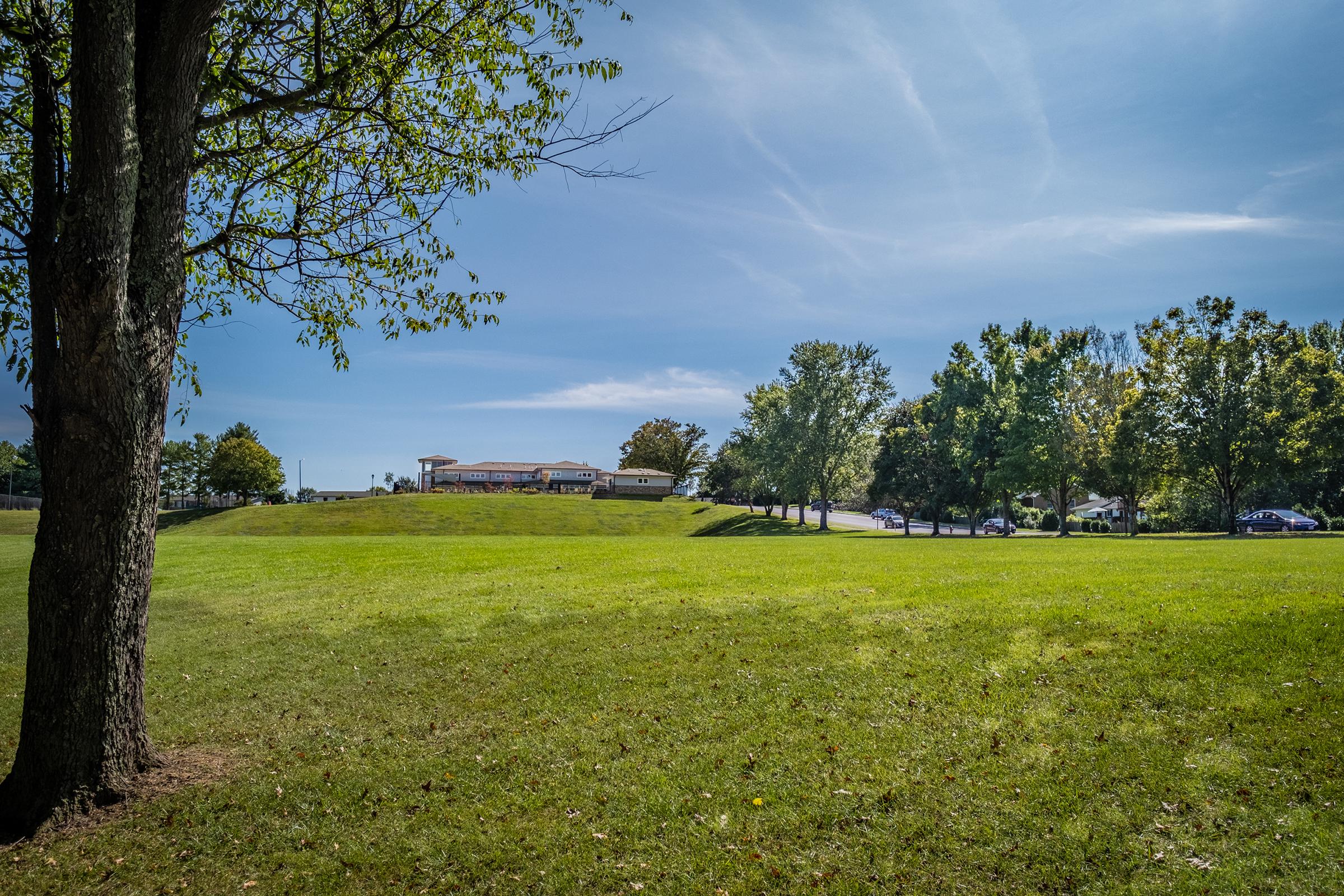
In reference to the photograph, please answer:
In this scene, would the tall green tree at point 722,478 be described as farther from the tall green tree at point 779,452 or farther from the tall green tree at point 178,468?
the tall green tree at point 178,468

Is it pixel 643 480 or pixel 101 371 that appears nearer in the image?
pixel 101 371

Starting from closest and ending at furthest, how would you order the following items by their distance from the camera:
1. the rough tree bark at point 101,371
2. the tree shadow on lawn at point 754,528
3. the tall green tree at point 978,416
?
the rough tree bark at point 101,371, the tall green tree at point 978,416, the tree shadow on lawn at point 754,528

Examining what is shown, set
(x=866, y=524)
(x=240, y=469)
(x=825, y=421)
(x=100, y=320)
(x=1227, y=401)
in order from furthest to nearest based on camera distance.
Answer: (x=240, y=469) → (x=866, y=524) → (x=825, y=421) → (x=1227, y=401) → (x=100, y=320)

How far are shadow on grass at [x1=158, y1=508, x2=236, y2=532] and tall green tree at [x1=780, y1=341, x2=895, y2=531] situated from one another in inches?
2040

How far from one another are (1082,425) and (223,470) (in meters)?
83.4

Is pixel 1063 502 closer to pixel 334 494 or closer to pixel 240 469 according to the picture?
pixel 240 469

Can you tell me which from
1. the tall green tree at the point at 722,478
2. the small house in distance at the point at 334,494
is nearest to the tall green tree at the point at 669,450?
the tall green tree at the point at 722,478

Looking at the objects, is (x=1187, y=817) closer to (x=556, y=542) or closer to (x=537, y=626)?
(x=537, y=626)

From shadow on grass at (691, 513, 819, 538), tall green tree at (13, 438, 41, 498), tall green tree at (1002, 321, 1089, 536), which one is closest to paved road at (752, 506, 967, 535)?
shadow on grass at (691, 513, 819, 538)

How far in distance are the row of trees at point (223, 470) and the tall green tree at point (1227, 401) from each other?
278 ft

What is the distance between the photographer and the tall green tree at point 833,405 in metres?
55.7

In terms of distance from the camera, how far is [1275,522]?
167 feet

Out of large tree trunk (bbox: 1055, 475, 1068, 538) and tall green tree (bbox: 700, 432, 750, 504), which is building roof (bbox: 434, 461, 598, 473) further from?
large tree trunk (bbox: 1055, 475, 1068, 538)

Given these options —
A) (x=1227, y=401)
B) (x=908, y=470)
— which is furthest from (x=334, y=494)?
(x=1227, y=401)
